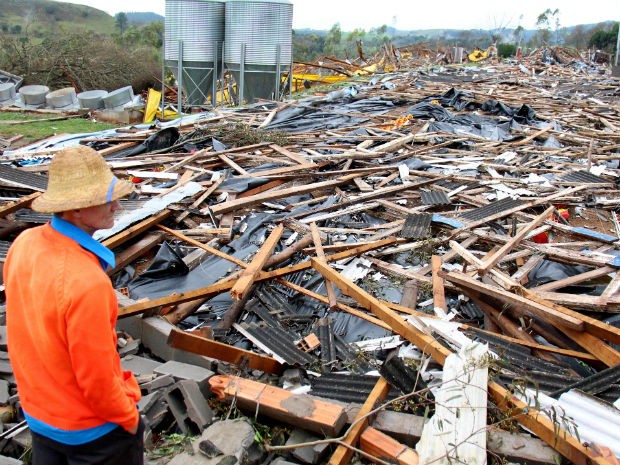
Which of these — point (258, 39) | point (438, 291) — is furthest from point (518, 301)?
point (258, 39)

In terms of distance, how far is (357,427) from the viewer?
9.74ft

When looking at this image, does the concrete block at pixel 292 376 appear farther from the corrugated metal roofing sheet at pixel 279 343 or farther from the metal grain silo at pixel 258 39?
the metal grain silo at pixel 258 39

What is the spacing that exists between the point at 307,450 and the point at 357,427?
32 centimetres

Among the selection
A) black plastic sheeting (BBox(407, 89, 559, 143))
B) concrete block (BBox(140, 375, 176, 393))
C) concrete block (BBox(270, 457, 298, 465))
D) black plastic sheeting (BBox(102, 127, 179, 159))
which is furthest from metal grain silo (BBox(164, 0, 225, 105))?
concrete block (BBox(270, 457, 298, 465))

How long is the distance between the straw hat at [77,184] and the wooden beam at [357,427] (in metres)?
1.79

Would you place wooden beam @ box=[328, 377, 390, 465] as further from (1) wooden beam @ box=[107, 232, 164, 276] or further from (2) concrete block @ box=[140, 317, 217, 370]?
(1) wooden beam @ box=[107, 232, 164, 276]

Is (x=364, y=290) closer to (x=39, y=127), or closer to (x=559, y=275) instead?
(x=559, y=275)

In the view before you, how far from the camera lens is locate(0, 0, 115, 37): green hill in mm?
70375

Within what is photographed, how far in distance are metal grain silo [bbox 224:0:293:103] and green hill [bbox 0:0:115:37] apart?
5863 cm

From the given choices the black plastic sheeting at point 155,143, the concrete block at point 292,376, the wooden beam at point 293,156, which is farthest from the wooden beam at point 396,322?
the black plastic sheeting at point 155,143

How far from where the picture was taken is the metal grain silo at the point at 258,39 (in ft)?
54.6

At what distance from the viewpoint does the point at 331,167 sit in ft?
28.5

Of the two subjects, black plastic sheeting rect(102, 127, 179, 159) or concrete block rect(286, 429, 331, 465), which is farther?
black plastic sheeting rect(102, 127, 179, 159)

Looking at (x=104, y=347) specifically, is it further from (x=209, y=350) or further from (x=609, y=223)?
(x=609, y=223)
